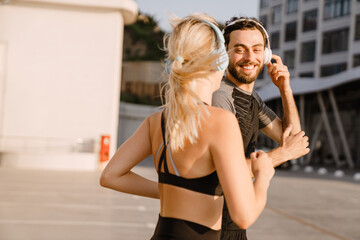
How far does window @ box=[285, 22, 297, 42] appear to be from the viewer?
5536cm

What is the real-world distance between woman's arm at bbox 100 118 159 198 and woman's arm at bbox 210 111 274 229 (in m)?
0.40

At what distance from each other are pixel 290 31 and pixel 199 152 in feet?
183

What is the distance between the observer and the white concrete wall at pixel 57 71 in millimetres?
22203

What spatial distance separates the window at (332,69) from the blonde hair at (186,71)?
45817 mm

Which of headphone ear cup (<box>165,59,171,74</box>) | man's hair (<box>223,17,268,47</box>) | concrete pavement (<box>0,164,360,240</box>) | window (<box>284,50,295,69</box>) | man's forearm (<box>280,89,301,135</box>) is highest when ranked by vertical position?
window (<box>284,50,295,69</box>)

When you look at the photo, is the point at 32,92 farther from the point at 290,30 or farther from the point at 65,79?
the point at 290,30

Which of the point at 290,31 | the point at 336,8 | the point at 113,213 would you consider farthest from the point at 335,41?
the point at 113,213

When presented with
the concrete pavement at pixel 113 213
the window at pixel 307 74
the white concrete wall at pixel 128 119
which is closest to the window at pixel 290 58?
the window at pixel 307 74

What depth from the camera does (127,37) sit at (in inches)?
2564

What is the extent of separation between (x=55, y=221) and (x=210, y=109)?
26.5 feet

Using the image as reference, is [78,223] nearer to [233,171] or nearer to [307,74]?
[233,171]

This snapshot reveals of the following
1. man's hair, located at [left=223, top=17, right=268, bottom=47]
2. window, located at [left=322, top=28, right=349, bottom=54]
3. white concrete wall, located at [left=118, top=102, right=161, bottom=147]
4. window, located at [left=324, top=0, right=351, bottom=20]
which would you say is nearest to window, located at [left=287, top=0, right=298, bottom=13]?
window, located at [left=324, top=0, right=351, bottom=20]

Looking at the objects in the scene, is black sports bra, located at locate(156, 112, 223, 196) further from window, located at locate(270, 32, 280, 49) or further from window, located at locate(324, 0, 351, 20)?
window, located at locate(270, 32, 280, 49)

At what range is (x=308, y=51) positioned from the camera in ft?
170
